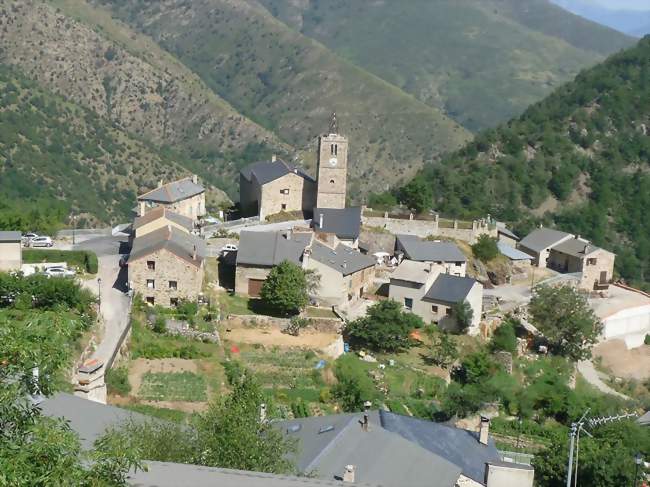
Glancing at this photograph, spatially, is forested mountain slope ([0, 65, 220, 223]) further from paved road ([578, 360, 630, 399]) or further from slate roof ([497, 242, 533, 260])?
paved road ([578, 360, 630, 399])

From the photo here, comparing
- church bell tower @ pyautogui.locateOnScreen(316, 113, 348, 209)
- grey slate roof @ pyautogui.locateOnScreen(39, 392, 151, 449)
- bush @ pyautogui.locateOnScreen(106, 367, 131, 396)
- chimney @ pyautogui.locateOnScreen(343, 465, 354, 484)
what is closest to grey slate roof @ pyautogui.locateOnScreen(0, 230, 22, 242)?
bush @ pyautogui.locateOnScreen(106, 367, 131, 396)

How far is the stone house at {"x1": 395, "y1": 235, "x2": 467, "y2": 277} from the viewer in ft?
176

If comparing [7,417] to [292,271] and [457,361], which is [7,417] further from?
[457,361]

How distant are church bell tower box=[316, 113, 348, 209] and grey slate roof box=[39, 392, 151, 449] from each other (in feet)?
104

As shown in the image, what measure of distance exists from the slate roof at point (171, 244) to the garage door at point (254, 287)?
3025 mm

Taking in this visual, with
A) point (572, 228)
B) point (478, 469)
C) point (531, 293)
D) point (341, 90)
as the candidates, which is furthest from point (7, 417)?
point (341, 90)

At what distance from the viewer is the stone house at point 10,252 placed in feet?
143

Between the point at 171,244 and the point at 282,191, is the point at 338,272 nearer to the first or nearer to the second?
the point at 171,244

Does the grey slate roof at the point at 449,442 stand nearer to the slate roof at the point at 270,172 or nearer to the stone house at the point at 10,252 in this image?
the stone house at the point at 10,252

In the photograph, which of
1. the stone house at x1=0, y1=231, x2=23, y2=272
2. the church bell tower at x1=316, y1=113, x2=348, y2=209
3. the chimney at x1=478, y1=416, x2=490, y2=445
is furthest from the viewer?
the church bell tower at x1=316, y1=113, x2=348, y2=209

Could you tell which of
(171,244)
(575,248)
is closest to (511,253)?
(575,248)

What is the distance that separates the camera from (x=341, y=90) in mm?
193625

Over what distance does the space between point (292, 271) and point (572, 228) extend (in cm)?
5556

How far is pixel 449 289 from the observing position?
160 ft
